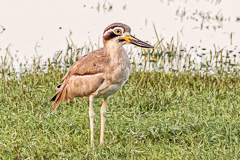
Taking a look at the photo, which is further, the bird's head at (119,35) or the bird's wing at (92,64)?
the bird's wing at (92,64)

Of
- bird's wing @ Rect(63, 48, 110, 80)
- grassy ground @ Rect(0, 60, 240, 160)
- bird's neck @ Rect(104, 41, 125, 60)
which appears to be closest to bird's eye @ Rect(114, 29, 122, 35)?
bird's neck @ Rect(104, 41, 125, 60)

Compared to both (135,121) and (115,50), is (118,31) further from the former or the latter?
(135,121)

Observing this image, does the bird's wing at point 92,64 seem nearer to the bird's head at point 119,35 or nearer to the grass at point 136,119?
the bird's head at point 119,35

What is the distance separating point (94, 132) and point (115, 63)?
117 centimetres

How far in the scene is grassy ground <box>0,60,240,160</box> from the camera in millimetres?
6598

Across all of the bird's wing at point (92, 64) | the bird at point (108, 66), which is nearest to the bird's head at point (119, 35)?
the bird at point (108, 66)

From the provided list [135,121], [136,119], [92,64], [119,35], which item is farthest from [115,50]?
[136,119]

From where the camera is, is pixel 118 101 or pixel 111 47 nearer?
pixel 111 47

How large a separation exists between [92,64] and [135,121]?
1078 millimetres

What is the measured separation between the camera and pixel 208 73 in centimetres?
996

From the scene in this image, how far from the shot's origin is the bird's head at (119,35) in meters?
6.53

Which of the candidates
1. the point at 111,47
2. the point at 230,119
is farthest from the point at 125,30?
the point at 230,119

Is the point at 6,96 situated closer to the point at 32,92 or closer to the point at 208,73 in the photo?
the point at 32,92

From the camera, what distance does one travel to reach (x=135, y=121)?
24.0ft
